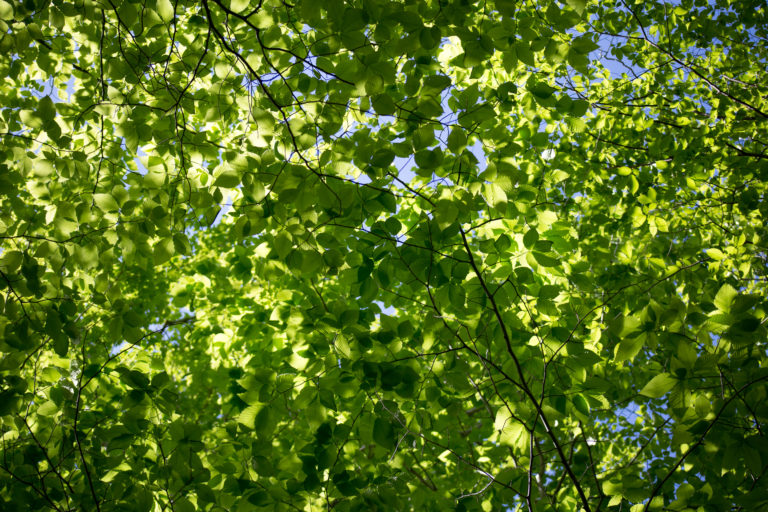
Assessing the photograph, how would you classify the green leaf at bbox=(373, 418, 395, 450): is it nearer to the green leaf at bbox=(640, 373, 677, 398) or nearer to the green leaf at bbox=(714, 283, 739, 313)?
the green leaf at bbox=(640, 373, 677, 398)

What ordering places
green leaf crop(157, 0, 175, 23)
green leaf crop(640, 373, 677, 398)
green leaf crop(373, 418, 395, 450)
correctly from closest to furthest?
green leaf crop(640, 373, 677, 398) → green leaf crop(373, 418, 395, 450) → green leaf crop(157, 0, 175, 23)

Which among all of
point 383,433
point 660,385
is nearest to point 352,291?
point 383,433

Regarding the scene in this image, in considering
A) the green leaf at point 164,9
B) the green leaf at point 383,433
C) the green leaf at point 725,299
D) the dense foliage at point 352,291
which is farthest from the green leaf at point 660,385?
the green leaf at point 164,9

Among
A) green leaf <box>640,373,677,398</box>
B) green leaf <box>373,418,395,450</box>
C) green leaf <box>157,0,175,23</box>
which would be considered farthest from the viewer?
green leaf <box>157,0,175,23</box>

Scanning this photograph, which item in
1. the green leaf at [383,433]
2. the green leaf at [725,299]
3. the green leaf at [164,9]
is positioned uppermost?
the green leaf at [164,9]

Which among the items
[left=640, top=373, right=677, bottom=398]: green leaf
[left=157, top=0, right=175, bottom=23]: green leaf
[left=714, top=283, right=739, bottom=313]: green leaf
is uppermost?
[left=157, top=0, right=175, bottom=23]: green leaf

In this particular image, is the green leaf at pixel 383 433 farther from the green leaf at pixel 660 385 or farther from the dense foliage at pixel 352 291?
the green leaf at pixel 660 385

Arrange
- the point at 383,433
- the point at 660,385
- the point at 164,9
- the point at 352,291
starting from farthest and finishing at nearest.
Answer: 1. the point at 352,291
2. the point at 164,9
3. the point at 383,433
4. the point at 660,385

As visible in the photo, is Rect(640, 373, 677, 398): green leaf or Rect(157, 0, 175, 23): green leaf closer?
Rect(640, 373, 677, 398): green leaf

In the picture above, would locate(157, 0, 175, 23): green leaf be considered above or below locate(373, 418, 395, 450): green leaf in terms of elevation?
above

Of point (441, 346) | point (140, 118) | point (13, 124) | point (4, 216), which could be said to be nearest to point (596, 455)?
point (441, 346)

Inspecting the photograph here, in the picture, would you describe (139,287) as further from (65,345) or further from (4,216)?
(65,345)

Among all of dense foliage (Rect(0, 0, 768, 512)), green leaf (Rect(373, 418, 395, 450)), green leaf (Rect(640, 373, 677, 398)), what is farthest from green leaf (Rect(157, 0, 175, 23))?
green leaf (Rect(640, 373, 677, 398))

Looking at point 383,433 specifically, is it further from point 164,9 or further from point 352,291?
point 164,9
